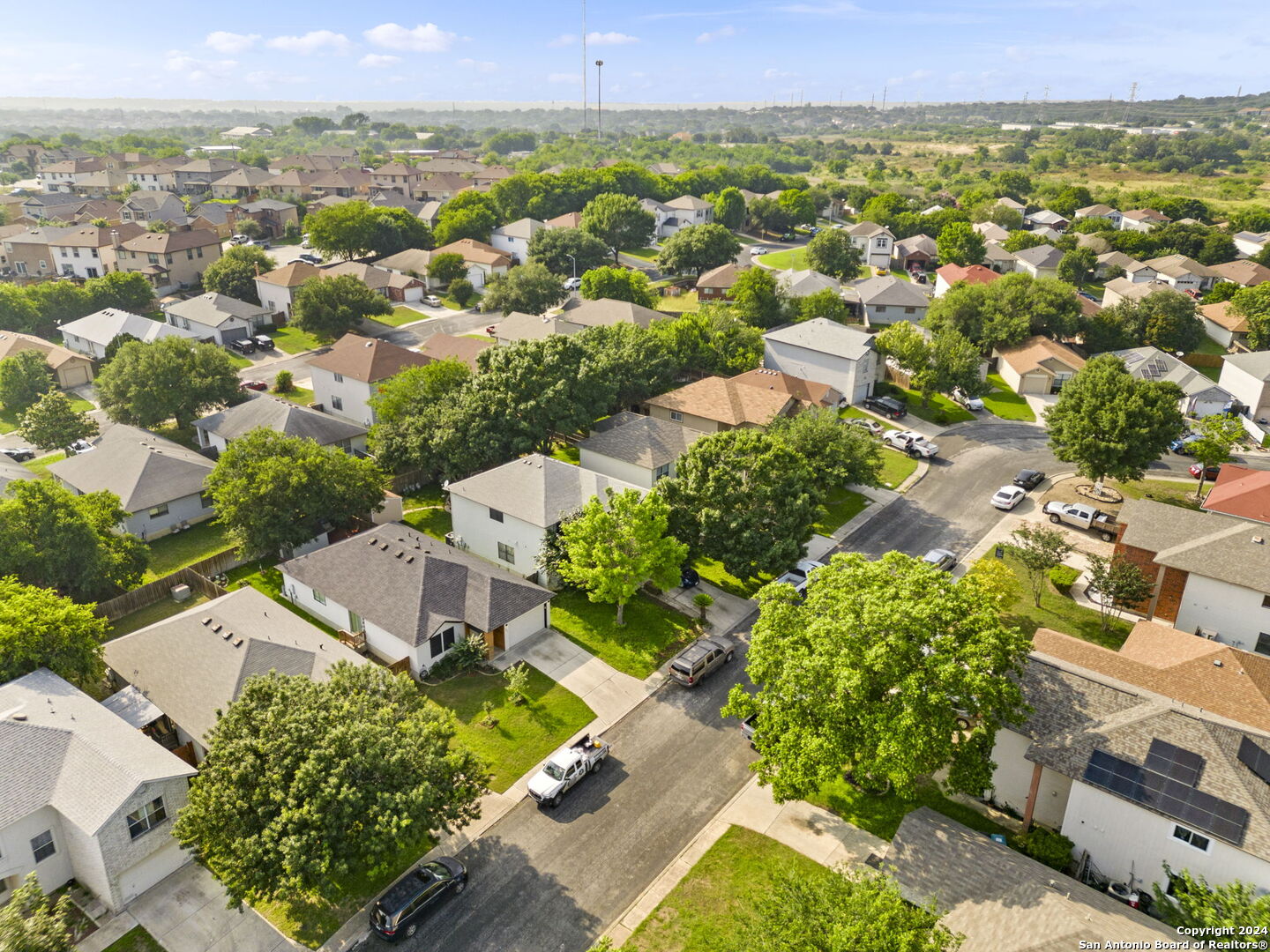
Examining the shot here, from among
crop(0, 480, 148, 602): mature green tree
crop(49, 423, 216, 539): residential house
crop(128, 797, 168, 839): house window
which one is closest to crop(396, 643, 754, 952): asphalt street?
crop(128, 797, 168, 839): house window

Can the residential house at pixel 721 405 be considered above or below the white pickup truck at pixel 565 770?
above

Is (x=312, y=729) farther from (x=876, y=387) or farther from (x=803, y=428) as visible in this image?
(x=876, y=387)

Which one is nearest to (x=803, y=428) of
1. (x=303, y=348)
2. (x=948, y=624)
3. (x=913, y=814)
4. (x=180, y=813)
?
(x=948, y=624)

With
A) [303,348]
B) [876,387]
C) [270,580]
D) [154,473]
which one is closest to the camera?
[270,580]

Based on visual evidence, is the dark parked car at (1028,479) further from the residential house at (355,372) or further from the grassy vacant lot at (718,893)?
the residential house at (355,372)

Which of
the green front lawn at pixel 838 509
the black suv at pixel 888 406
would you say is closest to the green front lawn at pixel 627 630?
the green front lawn at pixel 838 509

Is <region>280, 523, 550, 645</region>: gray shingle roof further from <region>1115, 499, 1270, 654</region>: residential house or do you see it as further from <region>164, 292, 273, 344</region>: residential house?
<region>164, 292, 273, 344</region>: residential house

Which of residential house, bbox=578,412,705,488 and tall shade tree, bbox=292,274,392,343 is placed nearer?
residential house, bbox=578,412,705,488
